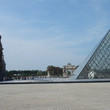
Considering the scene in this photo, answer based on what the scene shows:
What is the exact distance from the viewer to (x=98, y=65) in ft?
111

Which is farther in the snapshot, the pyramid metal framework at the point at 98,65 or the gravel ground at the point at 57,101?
the pyramid metal framework at the point at 98,65

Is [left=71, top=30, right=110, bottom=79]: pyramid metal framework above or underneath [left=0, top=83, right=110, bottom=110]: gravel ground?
above

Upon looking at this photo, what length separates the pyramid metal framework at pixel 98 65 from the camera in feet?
110

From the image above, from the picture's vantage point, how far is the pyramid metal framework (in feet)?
110

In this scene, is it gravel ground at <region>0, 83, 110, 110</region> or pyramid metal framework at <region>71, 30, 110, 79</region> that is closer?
gravel ground at <region>0, 83, 110, 110</region>

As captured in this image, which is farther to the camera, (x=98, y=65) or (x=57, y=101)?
(x=98, y=65)

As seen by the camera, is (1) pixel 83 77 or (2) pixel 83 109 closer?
(2) pixel 83 109

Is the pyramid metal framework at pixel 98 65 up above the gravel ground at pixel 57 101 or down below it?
above

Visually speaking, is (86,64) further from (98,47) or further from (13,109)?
(13,109)

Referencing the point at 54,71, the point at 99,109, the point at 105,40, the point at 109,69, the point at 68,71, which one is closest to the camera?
the point at 99,109

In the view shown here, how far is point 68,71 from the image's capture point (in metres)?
110

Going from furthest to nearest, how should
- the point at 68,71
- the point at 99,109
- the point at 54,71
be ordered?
the point at 54,71
the point at 68,71
the point at 99,109

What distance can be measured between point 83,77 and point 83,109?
26.8m

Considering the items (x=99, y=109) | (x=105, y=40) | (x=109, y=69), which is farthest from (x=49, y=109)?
(x=105, y=40)
